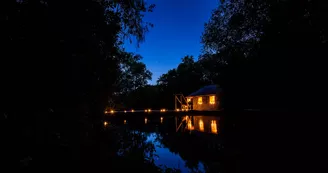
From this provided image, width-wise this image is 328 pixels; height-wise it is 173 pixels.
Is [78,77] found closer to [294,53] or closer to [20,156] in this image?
[20,156]

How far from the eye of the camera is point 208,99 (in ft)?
95.3

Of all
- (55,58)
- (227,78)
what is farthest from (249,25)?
(55,58)

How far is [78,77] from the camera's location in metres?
4.12

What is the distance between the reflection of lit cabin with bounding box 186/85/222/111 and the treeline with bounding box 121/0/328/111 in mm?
5510

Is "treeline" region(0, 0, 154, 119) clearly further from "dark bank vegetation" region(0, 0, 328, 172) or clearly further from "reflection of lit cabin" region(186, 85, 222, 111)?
"reflection of lit cabin" region(186, 85, 222, 111)

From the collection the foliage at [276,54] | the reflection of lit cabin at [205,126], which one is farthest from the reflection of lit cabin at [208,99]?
the reflection of lit cabin at [205,126]

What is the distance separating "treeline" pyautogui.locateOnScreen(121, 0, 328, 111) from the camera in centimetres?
1033

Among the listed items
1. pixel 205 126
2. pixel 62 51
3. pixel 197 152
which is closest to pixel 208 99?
pixel 205 126

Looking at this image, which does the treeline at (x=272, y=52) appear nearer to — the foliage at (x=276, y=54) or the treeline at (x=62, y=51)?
the foliage at (x=276, y=54)

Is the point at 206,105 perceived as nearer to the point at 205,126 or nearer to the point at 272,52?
the point at 205,126

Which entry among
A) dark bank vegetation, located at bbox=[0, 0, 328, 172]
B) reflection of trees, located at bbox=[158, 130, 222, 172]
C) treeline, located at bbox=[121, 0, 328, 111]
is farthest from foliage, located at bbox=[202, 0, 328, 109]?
reflection of trees, located at bbox=[158, 130, 222, 172]

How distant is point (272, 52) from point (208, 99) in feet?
51.9

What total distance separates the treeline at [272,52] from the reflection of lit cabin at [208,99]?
18.1 ft

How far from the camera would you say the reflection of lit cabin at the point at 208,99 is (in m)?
27.1
